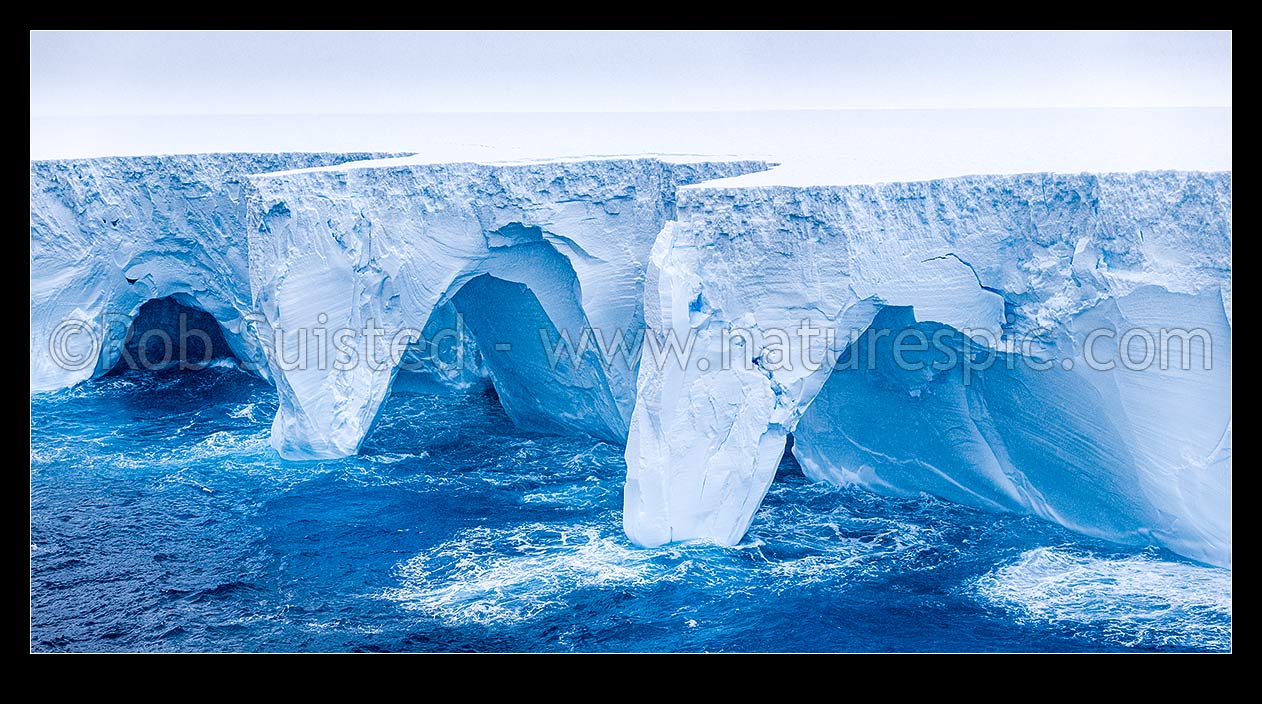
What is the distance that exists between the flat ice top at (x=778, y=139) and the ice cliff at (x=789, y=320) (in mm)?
388

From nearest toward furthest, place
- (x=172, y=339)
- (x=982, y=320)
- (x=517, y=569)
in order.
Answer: (x=517, y=569)
(x=982, y=320)
(x=172, y=339)

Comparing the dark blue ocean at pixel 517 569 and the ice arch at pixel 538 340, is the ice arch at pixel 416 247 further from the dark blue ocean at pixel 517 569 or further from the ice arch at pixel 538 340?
the dark blue ocean at pixel 517 569

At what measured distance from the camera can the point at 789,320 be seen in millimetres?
9477

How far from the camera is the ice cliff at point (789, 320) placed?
9.16 metres

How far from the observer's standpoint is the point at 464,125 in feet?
44.9

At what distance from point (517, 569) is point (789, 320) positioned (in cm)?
303

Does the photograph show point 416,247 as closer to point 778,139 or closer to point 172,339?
point 778,139

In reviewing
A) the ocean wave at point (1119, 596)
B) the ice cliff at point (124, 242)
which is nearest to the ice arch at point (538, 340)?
the ice cliff at point (124, 242)

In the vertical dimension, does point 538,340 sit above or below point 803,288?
below

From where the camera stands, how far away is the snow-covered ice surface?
9.17 m

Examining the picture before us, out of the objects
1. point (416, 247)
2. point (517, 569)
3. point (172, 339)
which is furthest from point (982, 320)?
point (172, 339)

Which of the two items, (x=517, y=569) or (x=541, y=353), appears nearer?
(x=517, y=569)

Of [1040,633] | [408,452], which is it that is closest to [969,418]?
[1040,633]

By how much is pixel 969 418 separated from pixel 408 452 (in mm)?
6009
